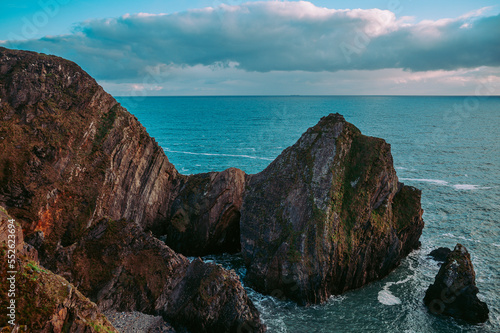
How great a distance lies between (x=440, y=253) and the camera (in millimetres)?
45094

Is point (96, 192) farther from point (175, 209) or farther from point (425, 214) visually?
point (425, 214)

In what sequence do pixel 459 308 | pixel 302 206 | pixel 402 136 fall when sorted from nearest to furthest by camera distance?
pixel 459 308, pixel 302 206, pixel 402 136

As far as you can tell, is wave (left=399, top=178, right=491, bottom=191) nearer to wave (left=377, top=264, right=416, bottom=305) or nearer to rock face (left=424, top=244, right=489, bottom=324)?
wave (left=377, top=264, right=416, bottom=305)

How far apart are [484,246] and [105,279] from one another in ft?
157

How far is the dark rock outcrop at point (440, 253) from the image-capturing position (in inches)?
1757

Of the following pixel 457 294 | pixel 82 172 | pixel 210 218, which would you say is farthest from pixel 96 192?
pixel 457 294

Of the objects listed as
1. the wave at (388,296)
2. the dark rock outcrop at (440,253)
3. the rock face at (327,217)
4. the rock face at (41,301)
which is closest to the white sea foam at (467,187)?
the dark rock outcrop at (440,253)

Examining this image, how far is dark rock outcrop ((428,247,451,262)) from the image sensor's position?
4463 cm

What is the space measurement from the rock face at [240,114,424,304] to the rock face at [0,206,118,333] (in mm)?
20746

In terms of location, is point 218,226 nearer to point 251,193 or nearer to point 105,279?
point 251,193

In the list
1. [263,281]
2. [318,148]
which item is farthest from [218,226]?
[318,148]

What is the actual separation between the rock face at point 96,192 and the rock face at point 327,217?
618 cm

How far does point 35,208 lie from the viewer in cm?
3494

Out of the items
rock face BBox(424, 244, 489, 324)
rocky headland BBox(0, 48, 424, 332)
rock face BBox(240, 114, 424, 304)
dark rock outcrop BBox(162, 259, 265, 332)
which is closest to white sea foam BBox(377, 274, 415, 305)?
rock face BBox(240, 114, 424, 304)
